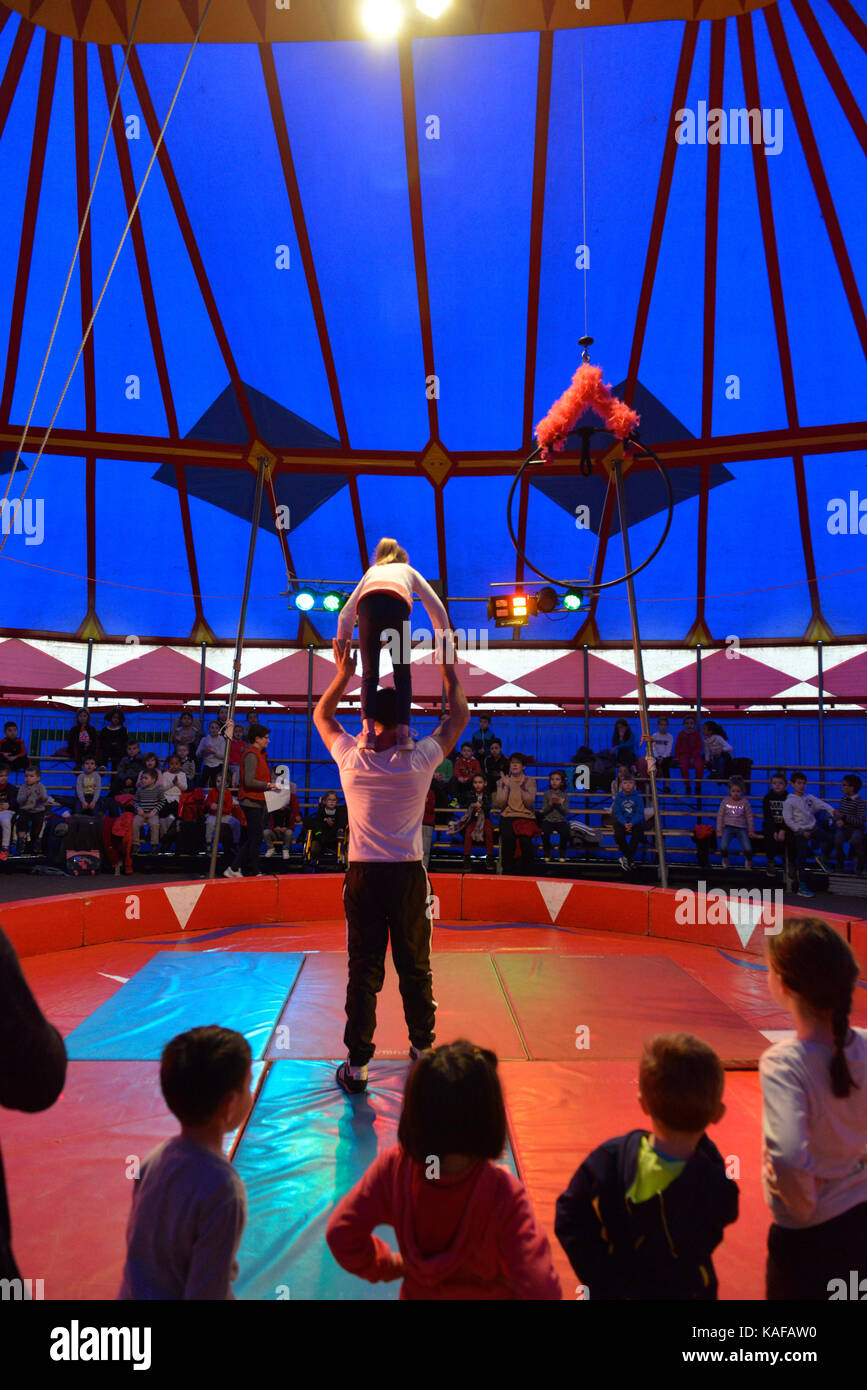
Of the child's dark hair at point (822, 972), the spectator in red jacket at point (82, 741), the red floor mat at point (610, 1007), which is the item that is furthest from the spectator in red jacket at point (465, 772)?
the child's dark hair at point (822, 972)

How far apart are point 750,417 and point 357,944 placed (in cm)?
952

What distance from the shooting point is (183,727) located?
962 centimetres

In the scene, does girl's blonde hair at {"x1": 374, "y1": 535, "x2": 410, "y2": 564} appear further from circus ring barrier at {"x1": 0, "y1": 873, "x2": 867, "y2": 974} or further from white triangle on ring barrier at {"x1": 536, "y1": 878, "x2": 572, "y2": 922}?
white triangle on ring barrier at {"x1": 536, "y1": 878, "x2": 572, "y2": 922}

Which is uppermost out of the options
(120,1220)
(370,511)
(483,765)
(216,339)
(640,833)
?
(216,339)

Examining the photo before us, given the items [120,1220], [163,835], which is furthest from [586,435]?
[163,835]

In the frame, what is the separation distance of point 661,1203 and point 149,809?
25.0 ft

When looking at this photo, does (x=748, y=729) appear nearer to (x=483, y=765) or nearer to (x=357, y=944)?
(x=483, y=765)

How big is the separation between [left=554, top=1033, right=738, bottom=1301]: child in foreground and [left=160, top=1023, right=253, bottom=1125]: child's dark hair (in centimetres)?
57

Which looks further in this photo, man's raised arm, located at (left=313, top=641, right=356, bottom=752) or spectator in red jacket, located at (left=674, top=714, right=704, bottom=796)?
spectator in red jacket, located at (left=674, top=714, right=704, bottom=796)

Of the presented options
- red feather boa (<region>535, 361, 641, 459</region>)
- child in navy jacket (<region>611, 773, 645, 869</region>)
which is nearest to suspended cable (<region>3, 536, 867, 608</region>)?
child in navy jacket (<region>611, 773, 645, 869</region>)

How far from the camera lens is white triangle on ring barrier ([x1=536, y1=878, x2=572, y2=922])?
235 inches

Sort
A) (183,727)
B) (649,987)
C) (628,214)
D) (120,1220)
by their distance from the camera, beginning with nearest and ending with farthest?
1. (120,1220)
2. (649,987)
3. (628,214)
4. (183,727)

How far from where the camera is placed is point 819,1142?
1.41m

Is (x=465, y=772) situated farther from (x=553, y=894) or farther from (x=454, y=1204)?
(x=454, y=1204)
